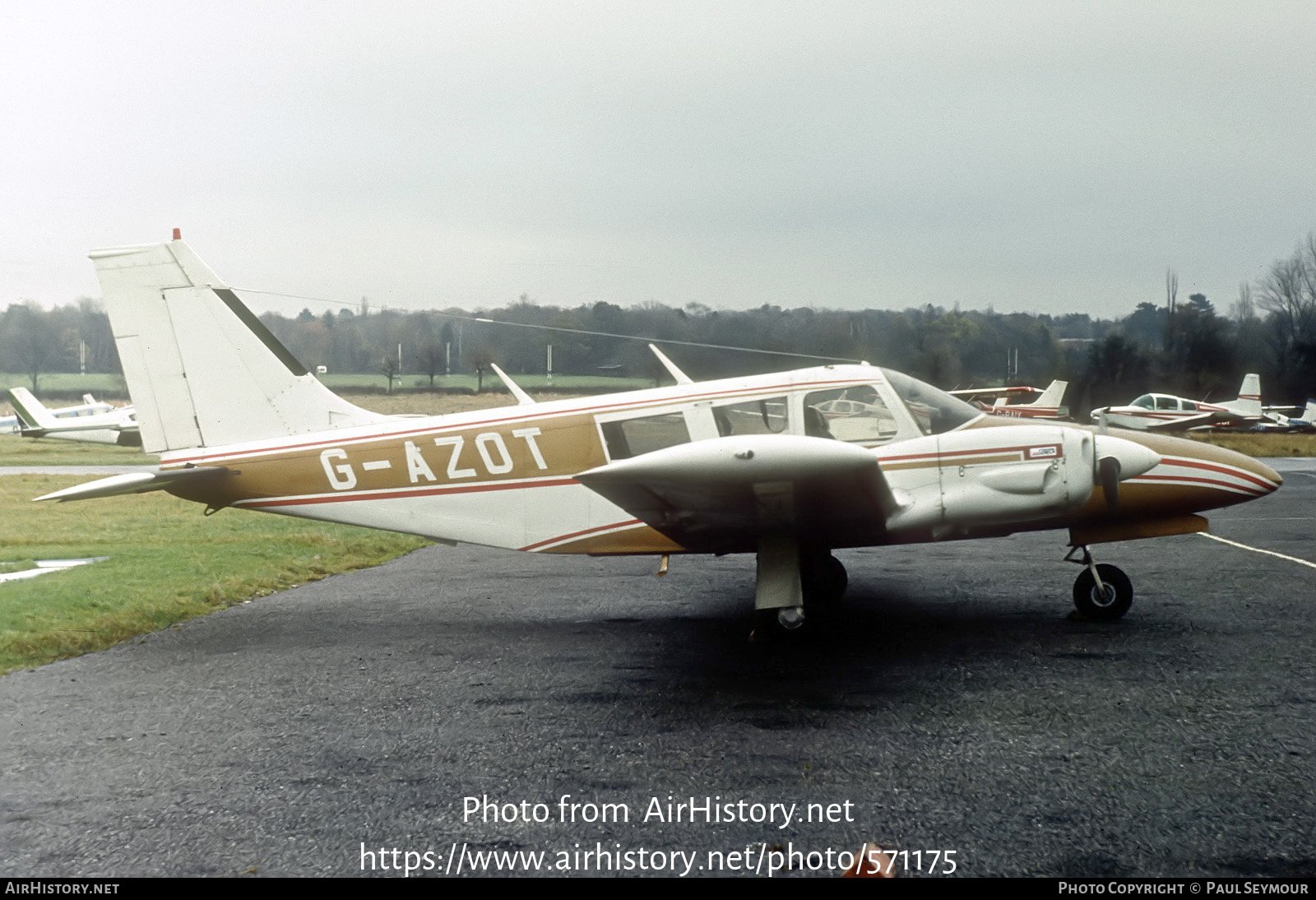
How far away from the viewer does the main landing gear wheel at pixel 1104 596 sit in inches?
304

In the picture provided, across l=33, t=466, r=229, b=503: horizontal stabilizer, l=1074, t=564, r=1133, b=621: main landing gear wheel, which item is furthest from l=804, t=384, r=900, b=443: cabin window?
l=33, t=466, r=229, b=503: horizontal stabilizer

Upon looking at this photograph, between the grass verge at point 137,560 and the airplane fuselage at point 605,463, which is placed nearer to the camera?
the airplane fuselage at point 605,463

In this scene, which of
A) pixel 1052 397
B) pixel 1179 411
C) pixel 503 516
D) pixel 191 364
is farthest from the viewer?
pixel 1179 411

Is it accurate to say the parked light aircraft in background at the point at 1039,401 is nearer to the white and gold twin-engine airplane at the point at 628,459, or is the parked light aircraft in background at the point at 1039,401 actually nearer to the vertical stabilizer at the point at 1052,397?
the vertical stabilizer at the point at 1052,397

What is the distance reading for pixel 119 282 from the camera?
8.40 metres

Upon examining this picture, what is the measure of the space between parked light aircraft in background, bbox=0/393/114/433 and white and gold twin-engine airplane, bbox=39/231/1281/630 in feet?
28.3

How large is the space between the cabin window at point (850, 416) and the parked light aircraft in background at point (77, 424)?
1383 cm

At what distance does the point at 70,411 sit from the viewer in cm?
1867

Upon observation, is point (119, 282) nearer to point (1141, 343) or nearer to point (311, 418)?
point (311, 418)

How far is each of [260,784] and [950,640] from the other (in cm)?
492

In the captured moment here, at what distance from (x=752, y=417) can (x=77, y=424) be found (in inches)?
700

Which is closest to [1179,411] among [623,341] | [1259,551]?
[1259,551]

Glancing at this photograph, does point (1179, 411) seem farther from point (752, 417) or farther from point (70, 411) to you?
point (70, 411)

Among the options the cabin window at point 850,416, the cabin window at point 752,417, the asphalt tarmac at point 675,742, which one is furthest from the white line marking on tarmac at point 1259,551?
the cabin window at point 752,417
